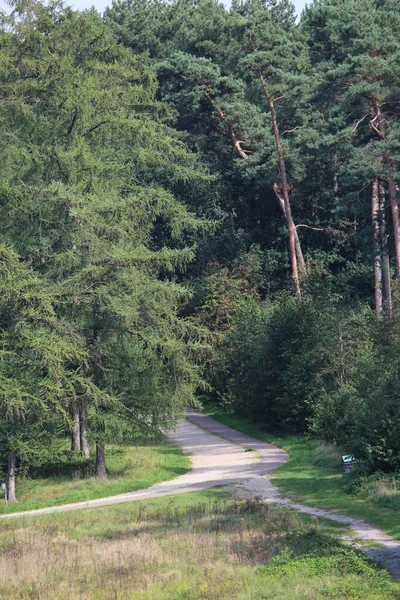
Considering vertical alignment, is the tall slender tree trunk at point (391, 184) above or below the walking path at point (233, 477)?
above

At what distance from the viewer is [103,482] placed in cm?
2566

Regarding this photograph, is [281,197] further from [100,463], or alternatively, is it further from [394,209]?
[100,463]

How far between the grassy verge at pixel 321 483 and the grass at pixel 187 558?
1.18 m

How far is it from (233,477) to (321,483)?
3.44 metres

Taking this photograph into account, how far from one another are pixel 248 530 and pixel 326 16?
34.0 meters

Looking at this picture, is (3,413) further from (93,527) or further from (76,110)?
(76,110)

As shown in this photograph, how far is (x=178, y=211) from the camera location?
101 ft

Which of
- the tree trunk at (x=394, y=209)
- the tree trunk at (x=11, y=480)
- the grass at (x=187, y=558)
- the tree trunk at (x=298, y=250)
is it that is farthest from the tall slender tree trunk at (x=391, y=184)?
the tree trunk at (x=11, y=480)

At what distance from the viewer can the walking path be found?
52.3ft

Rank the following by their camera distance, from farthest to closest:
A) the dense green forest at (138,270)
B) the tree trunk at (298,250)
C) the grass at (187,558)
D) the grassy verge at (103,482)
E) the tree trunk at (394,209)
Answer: the tree trunk at (298,250), the tree trunk at (394,209), the dense green forest at (138,270), the grassy verge at (103,482), the grass at (187,558)

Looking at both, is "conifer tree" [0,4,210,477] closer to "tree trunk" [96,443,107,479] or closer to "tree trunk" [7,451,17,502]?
"tree trunk" [96,443,107,479]

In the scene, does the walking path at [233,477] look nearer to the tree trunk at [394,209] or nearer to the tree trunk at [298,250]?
the tree trunk at [394,209]

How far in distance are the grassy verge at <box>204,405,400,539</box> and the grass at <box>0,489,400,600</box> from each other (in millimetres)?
1181

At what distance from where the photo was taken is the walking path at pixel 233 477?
52.3 feet
